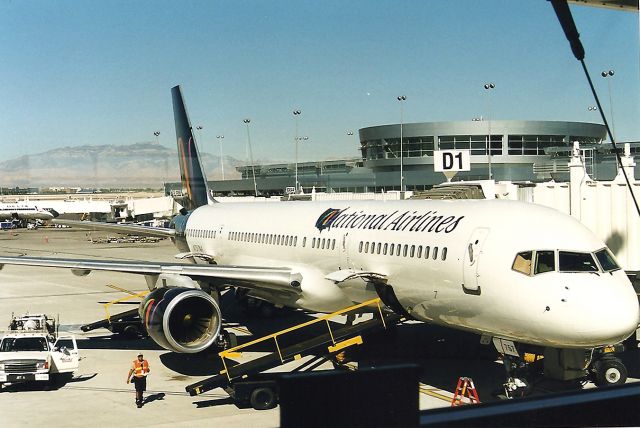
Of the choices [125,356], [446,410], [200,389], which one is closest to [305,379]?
[446,410]

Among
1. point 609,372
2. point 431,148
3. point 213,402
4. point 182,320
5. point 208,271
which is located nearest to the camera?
point 213,402

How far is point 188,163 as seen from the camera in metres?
36.4

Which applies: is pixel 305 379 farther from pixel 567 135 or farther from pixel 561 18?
pixel 567 135

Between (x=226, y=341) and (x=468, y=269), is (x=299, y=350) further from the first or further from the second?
(x=226, y=341)

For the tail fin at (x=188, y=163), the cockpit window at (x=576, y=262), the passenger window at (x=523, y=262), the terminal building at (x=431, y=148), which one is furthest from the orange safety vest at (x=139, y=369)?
the terminal building at (x=431, y=148)

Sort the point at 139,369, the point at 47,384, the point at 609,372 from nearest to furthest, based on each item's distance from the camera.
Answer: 1. the point at 139,369
2. the point at 609,372
3. the point at 47,384

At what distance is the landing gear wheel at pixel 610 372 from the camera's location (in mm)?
17953

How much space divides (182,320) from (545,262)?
9.75 m

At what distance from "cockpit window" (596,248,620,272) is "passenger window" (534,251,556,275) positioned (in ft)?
2.98

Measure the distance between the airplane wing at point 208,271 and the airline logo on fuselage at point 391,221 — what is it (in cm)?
186

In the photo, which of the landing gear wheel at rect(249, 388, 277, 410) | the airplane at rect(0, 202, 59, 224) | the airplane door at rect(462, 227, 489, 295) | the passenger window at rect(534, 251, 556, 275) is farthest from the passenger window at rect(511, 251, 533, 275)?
the airplane at rect(0, 202, 59, 224)

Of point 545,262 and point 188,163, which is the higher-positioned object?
point 188,163

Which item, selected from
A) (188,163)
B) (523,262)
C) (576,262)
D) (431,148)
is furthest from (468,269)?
(431,148)

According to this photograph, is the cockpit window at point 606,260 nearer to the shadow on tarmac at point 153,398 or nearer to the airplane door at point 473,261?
the airplane door at point 473,261
